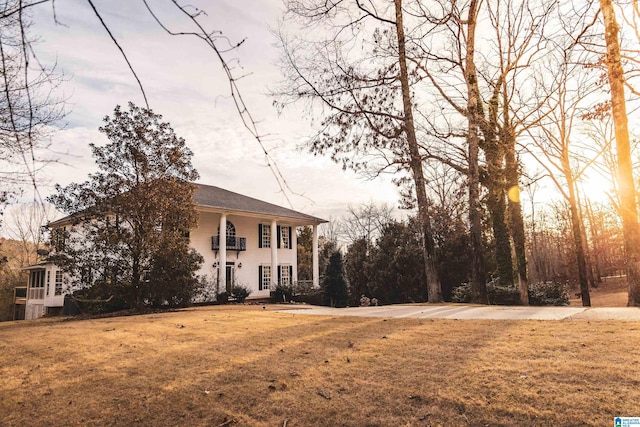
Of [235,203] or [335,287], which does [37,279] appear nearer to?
[235,203]

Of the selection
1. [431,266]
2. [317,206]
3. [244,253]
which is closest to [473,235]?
[431,266]

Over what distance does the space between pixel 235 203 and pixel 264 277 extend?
5738 millimetres

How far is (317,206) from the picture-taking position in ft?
7.73

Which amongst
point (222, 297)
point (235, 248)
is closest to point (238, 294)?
point (222, 297)

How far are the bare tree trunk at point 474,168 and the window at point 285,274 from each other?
1700 cm

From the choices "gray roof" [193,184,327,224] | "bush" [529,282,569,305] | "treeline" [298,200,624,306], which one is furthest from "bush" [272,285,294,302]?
"bush" [529,282,569,305]

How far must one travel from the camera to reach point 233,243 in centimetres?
2591

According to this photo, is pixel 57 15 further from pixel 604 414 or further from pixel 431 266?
pixel 431 266

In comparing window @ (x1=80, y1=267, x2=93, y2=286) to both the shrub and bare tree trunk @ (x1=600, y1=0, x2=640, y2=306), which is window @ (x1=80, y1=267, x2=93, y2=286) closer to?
the shrub

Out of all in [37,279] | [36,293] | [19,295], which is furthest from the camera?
[19,295]

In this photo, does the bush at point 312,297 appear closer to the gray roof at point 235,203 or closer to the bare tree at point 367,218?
the gray roof at point 235,203

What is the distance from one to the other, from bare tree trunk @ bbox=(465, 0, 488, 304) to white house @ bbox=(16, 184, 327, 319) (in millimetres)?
14130

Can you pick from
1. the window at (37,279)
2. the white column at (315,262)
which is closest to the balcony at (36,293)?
the window at (37,279)

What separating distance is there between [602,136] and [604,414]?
23401 mm
